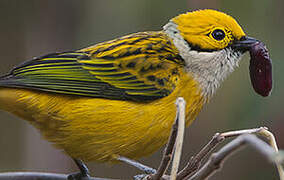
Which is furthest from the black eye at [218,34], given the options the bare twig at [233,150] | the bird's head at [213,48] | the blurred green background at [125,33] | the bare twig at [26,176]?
the bare twig at [233,150]

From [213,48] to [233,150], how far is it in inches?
97.9

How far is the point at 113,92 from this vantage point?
424cm

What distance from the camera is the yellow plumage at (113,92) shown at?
398 cm

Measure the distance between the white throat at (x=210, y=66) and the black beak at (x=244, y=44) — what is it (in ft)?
0.20

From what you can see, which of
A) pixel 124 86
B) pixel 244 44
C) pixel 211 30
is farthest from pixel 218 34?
pixel 124 86

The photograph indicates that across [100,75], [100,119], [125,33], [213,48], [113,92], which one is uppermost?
[125,33]

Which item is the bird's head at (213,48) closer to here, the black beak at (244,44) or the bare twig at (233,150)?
the black beak at (244,44)

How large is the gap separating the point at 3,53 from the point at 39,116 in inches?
141

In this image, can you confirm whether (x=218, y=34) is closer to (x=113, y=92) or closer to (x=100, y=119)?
(x=113, y=92)

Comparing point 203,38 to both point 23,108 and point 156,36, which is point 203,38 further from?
point 23,108

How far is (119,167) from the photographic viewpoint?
7.24 meters

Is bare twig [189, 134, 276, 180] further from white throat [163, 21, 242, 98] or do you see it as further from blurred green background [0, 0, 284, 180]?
blurred green background [0, 0, 284, 180]

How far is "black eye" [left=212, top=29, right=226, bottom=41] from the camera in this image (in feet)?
14.2

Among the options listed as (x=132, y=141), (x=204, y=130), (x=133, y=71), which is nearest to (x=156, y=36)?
(x=133, y=71)
